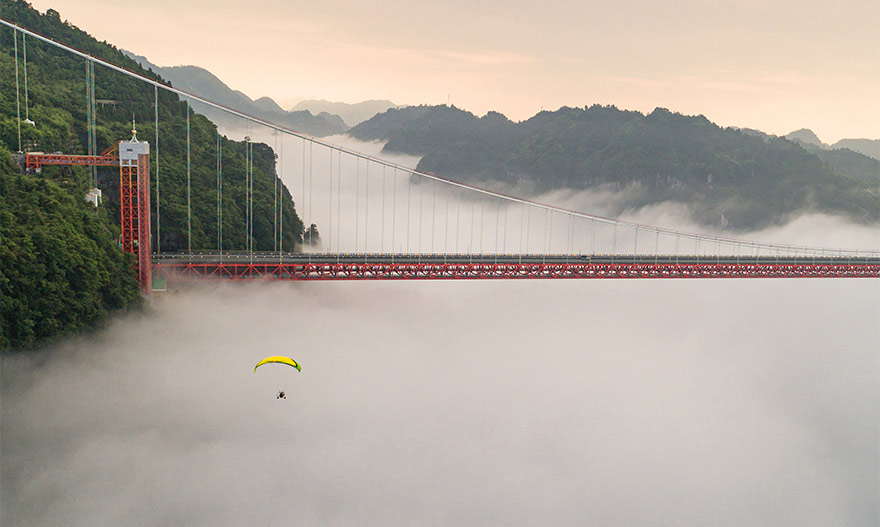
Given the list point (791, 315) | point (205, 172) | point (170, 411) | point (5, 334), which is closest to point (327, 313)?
point (205, 172)

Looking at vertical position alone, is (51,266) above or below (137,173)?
below

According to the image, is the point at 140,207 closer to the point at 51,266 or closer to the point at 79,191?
the point at 79,191

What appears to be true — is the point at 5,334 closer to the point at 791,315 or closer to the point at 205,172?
the point at 205,172

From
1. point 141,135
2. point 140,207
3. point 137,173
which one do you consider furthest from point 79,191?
point 141,135

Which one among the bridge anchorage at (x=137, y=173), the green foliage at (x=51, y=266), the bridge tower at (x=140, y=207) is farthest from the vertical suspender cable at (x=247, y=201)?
the green foliage at (x=51, y=266)

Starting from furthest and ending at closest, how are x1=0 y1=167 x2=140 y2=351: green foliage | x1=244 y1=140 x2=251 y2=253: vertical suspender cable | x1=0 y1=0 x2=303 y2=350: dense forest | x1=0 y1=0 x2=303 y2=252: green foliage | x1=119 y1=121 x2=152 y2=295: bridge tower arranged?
x1=244 y1=140 x2=251 y2=253: vertical suspender cable, x1=0 y1=0 x2=303 y2=252: green foliage, x1=119 y1=121 x2=152 y2=295: bridge tower, x1=0 y1=0 x2=303 y2=350: dense forest, x1=0 y1=167 x2=140 y2=351: green foliage

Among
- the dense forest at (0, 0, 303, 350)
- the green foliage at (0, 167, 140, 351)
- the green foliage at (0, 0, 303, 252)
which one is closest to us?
the green foliage at (0, 167, 140, 351)

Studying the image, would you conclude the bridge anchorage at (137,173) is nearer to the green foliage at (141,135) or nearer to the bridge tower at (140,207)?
the bridge tower at (140,207)

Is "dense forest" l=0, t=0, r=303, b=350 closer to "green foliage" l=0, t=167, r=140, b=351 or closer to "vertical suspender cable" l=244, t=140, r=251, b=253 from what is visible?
"green foliage" l=0, t=167, r=140, b=351

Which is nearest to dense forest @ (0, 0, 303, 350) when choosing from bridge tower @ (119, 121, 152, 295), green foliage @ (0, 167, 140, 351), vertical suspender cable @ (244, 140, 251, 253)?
green foliage @ (0, 167, 140, 351)
